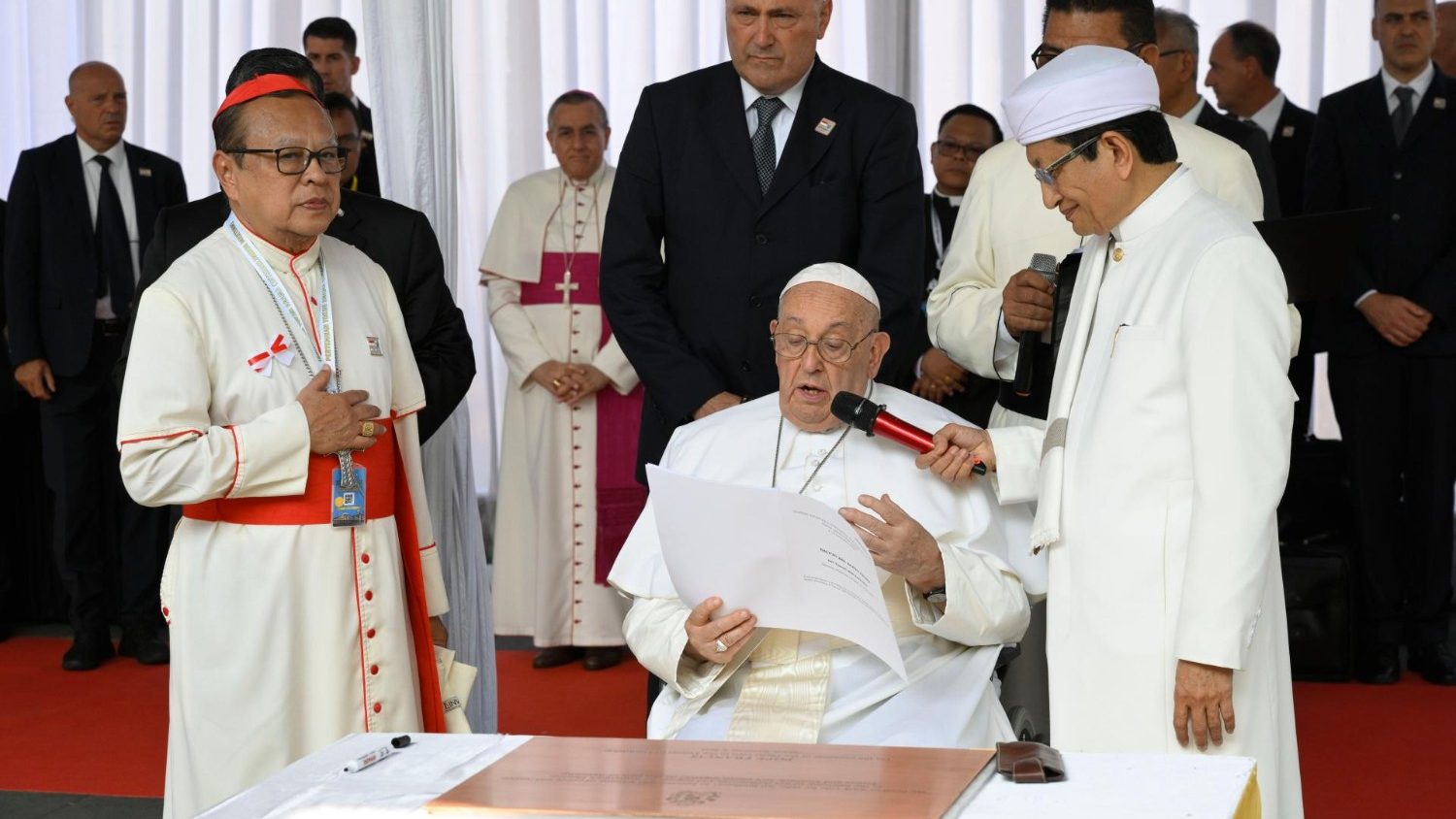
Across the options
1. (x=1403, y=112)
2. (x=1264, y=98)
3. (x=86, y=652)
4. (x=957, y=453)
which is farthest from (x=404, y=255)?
(x=1264, y=98)

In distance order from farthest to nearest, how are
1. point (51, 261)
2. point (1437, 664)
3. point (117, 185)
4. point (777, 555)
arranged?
1. point (117, 185)
2. point (51, 261)
3. point (1437, 664)
4. point (777, 555)

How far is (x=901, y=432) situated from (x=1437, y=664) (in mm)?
3556

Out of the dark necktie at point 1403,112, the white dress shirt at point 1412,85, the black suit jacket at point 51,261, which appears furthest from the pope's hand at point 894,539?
the black suit jacket at point 51,261

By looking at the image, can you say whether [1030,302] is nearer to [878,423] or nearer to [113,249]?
[878,423]

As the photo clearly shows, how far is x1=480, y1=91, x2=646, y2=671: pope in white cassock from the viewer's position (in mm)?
6422

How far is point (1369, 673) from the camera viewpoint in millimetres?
5926

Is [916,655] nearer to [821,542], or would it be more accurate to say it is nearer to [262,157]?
[821,542]

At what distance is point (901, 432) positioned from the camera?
10.7 feet

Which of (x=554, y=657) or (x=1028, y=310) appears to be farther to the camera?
(x=554, y=657)

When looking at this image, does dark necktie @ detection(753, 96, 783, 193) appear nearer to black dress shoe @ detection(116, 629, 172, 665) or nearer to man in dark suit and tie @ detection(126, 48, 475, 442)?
man in dark suit and tie @ detection(126, 48, 475, 442)

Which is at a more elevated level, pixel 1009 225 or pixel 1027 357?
pixel 1009 225

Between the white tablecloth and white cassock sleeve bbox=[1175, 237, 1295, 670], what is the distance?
548 millimetres

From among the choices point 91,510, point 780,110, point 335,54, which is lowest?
point 91,510

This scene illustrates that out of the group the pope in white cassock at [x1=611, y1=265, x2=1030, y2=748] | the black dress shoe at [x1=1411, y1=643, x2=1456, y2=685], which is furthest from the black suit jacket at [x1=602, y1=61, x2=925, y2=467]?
the black dress shoe at [x1=1411, y1=643, x2=1456, y2=685]
